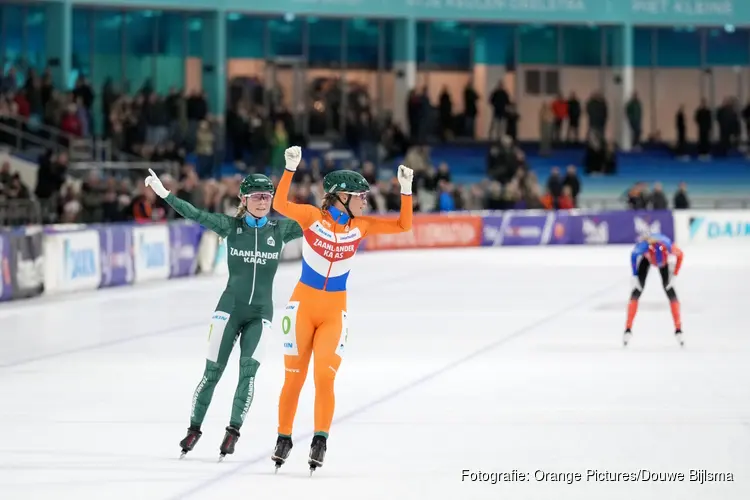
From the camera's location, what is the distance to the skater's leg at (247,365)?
29.7ft

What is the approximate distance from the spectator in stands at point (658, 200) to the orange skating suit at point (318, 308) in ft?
93.4

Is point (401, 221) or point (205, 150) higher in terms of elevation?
point (205, 150)

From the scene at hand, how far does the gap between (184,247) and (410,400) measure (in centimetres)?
1397

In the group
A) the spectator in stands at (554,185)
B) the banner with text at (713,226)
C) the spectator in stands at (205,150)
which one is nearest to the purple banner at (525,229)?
the spectator in stands at (554,185)

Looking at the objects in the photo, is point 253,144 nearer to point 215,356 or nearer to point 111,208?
point 111,208

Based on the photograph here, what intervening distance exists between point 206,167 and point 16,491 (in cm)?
2565

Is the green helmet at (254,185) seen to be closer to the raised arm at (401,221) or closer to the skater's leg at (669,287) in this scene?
the raised arm at (401,221)

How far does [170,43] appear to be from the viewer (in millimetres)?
40781

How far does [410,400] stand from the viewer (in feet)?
39.2

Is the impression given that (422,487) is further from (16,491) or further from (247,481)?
(16,491)

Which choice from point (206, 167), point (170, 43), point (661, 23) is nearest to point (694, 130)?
point (661, 23)

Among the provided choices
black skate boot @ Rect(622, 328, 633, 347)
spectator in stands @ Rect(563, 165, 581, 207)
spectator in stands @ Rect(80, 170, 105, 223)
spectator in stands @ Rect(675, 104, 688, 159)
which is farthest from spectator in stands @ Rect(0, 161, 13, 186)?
spectator in stands @ Rect(675, 104, 688, 159)

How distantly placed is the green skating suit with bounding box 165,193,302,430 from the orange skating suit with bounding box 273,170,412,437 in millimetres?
438

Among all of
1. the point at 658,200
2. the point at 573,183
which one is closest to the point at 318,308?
the point at 573,183
